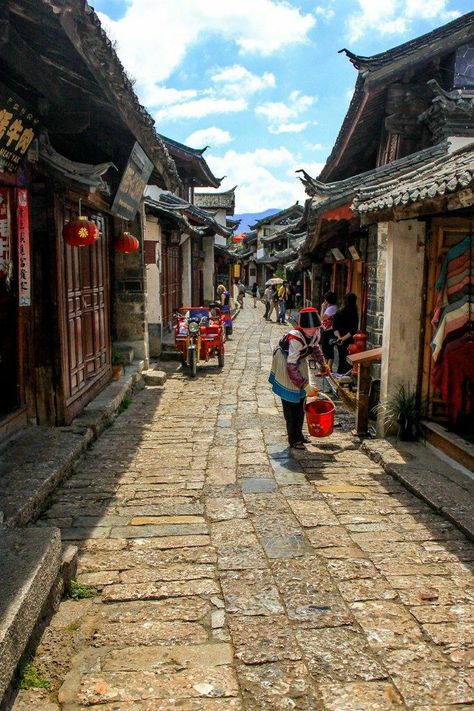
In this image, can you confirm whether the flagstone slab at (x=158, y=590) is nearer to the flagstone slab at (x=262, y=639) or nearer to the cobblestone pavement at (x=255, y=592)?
the cobblestone pavement at (x=255, y=592)

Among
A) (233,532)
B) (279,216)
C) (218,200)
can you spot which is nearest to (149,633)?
(233,532)

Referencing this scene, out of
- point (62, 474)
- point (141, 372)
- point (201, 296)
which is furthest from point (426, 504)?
point (201, 296)

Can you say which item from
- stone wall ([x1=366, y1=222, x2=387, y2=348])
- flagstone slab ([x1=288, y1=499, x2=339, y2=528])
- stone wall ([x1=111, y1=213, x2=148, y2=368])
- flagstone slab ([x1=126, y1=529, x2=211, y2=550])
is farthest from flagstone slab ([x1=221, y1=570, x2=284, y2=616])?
stone wall ([x1=111, y1=213, x2=148, y2=368])

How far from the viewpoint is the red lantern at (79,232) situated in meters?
6.93

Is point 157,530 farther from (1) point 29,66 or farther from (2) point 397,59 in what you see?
(2) point 397,59

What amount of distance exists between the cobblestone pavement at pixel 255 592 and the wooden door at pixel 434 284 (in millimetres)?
1210

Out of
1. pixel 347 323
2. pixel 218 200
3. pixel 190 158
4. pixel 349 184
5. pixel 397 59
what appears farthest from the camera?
pixel 218 200

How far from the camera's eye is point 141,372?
11539 millimetres

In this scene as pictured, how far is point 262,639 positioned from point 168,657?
1.78 feet

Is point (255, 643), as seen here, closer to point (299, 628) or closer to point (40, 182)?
point (299, 628)

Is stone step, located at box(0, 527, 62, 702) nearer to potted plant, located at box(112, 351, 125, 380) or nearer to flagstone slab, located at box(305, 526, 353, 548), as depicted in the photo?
flagstone slab, located at box(305, 526, 353, 548)

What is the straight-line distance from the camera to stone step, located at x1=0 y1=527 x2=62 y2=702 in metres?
2.78

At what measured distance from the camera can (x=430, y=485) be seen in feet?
19.1

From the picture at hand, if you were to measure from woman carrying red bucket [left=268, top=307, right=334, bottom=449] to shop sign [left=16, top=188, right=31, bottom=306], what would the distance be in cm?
293
